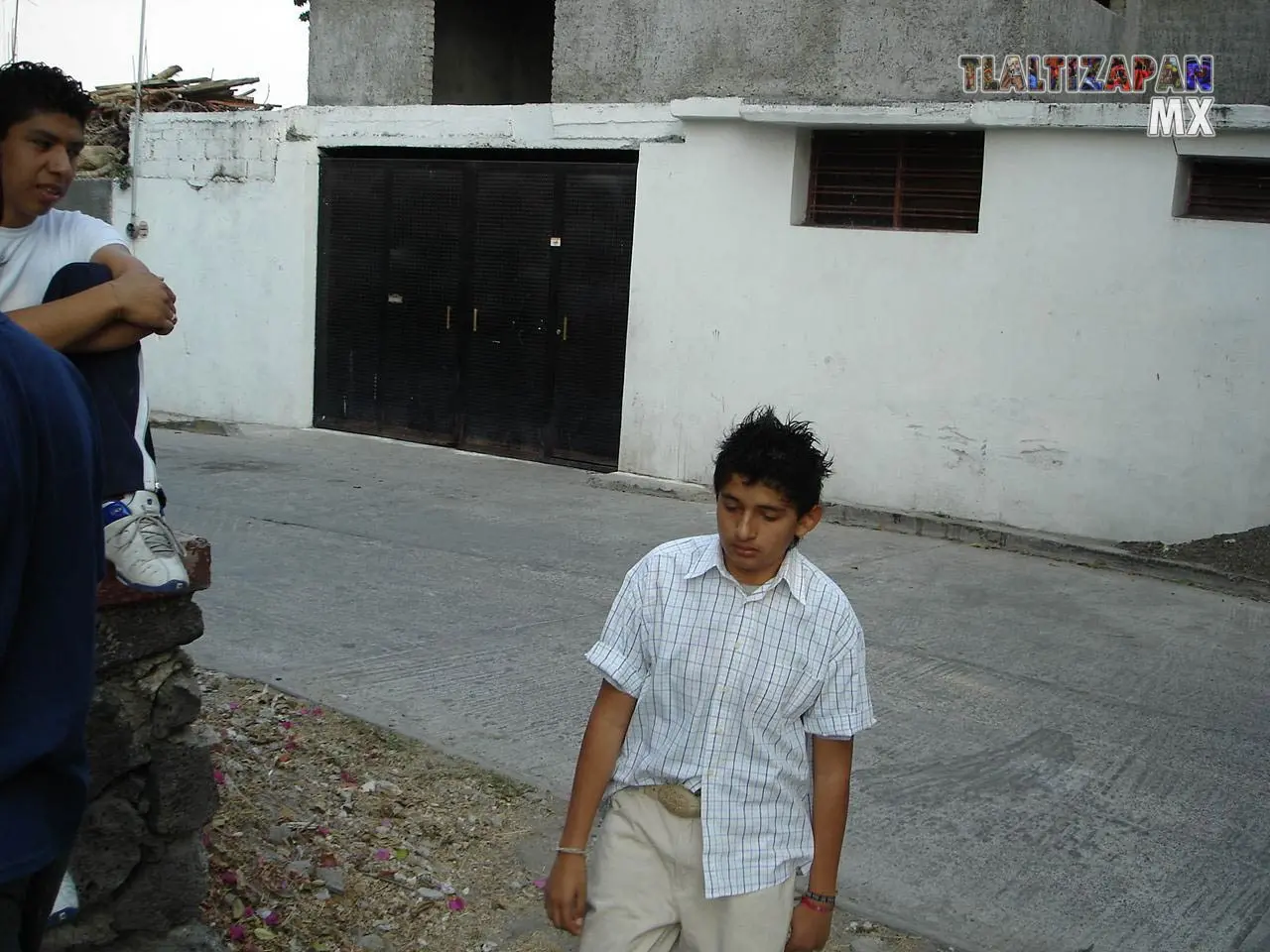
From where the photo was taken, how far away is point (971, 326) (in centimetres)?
971

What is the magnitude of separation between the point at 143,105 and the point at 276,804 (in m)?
12.5

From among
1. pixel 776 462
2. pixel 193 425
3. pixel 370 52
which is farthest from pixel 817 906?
pixel 193 425

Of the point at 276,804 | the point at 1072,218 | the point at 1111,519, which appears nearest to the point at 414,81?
the point at 1072,218

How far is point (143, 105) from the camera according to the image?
14742mm

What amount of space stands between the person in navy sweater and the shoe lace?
50.1 inches

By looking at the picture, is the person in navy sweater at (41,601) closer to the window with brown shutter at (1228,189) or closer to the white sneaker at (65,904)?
the white sneaker at (65,904)

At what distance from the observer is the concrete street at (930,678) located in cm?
399

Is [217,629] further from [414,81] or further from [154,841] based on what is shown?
[414,81]

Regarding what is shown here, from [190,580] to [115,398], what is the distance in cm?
44

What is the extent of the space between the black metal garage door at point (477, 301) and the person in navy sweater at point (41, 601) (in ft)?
32.2

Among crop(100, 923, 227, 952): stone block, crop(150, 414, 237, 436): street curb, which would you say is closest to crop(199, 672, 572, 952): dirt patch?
crop(100, 923, 227, 952): stone block

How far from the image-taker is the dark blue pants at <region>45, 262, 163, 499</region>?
9.87 feet

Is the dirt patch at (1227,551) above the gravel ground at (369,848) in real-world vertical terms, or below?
above

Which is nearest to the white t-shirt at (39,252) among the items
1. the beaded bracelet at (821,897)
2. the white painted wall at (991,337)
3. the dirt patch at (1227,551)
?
the beaded bracelet at (821,897)
